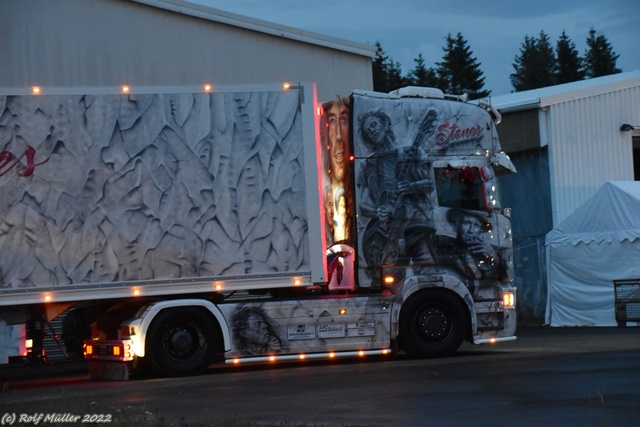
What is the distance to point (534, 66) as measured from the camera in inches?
4956

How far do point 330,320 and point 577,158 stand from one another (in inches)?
660

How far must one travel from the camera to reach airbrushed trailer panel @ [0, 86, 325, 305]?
14.9m

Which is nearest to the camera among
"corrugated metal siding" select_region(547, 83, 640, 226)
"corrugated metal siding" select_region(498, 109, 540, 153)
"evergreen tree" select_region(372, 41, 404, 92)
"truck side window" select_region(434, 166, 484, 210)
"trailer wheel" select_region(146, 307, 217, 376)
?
Result: "trailer wheel" select_region(146, 307, 217, 376)

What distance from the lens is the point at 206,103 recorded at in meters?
15.7

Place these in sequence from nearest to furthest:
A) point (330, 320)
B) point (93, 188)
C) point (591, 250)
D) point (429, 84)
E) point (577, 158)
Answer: point (93, 188) → point (330, 320) → point (591, 250) → point (577, 158) → point (429, 84)

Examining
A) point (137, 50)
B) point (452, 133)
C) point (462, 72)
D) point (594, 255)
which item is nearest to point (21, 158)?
point (452, 133)

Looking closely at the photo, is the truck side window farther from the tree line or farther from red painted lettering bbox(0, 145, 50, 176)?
the tree line

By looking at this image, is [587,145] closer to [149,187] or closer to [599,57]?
[149,187]

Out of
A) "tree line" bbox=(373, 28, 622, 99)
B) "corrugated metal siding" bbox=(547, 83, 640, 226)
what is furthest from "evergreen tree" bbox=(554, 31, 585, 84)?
"corrugated metal siding" bbox=(547, 83, 640, 226)

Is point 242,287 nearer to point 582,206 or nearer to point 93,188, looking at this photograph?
point 93,188

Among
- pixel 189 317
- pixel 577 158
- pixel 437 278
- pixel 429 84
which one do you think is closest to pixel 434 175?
pixel 437 278

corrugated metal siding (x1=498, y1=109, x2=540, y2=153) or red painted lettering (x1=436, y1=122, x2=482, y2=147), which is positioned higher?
corrugated metal siding (x1=498, y1=109, x2=540, y2=153)

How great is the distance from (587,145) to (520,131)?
1.92m

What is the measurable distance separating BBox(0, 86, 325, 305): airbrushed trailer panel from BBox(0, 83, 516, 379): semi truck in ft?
0.07
